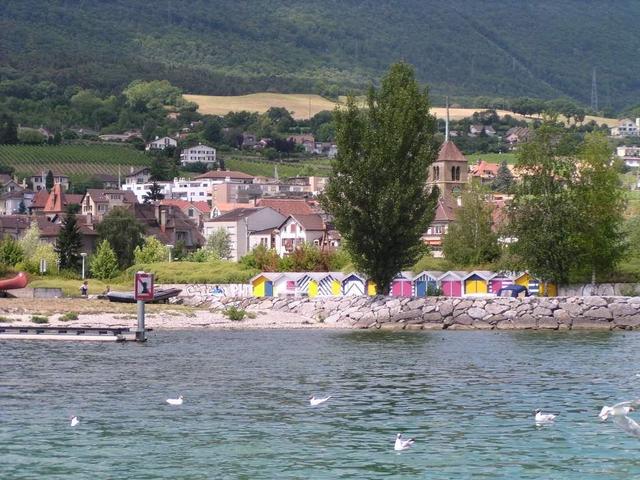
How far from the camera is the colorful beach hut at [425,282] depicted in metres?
82.6

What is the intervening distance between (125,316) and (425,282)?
24.2 metres

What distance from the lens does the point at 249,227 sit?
5576 inches

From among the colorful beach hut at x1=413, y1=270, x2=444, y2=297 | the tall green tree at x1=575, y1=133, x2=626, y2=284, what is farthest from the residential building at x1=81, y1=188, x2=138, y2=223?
the tall green tree at x1=575, y1=133, x2=626, y2=284

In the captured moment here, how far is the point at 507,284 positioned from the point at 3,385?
4716 centimetres

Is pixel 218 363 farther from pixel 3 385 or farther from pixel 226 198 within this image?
pixel 226 198

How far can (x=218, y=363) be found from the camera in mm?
44656

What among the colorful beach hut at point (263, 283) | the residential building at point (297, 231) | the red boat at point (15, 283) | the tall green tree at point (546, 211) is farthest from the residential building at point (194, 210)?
the tall green tree at point (546, 211)

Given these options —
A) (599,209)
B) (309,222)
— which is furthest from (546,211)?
(309,222)

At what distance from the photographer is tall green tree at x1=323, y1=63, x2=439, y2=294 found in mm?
67938

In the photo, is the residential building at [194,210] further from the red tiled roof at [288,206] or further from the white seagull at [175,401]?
the white seagull at [175,401]

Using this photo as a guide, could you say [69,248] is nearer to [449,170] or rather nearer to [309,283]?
[309,283]

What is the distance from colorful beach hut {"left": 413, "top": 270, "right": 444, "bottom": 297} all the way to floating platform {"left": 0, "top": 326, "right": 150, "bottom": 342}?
31103 millimetres

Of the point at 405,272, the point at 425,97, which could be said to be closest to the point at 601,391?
the point at 425,97

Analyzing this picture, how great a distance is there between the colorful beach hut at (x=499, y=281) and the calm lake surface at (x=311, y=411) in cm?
2761
